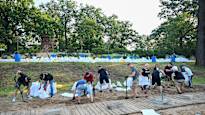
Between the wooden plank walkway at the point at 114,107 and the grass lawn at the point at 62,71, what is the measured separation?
572cm

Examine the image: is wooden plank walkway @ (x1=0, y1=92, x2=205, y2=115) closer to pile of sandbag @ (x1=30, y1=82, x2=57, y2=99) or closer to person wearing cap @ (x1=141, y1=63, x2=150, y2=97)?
person wearing cap @ (x1=141, y1=63, x2=150, y2=97)

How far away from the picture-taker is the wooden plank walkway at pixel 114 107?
9820 millimetres

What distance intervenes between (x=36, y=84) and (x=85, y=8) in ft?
149

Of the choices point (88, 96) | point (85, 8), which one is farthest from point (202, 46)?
point (85, 8)

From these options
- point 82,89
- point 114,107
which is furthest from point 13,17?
point 114,107

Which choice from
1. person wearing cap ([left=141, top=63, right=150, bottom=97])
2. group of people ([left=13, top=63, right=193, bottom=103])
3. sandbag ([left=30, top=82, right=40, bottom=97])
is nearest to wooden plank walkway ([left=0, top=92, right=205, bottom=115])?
group of people ([left=13, top=63, right=193, bottom=103])

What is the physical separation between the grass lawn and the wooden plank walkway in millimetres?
5716

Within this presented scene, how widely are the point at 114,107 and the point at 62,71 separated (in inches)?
433

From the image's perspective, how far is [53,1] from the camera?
2144 inches

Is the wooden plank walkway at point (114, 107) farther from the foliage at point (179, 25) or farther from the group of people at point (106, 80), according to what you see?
the foliage at point (179, 25)

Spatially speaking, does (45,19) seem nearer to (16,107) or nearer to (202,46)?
(202,46)

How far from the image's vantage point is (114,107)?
34.5 ft

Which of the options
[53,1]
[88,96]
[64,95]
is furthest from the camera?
[53,1]

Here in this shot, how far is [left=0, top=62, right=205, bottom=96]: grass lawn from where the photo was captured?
714 inches
